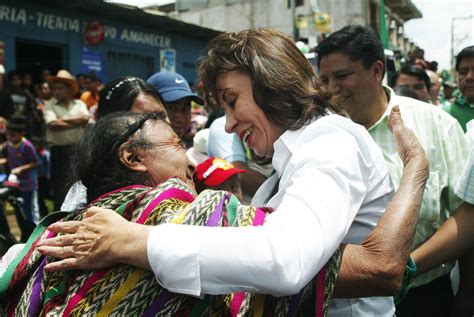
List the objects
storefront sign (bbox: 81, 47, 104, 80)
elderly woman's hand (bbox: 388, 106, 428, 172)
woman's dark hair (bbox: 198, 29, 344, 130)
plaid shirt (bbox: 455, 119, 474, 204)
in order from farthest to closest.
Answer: storefront sign (bbox: 81, 47, 104, 80), plaid shirt (bbox: 455, 119, 474, 204), elderly woman's hand (bbox: 388, 106, 428, 172), woman's dark hair (bbox: 198, 29, 344, 130)

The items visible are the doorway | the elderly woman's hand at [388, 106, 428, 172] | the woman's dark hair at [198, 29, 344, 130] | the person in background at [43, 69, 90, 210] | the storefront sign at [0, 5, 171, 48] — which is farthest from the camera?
the doorway

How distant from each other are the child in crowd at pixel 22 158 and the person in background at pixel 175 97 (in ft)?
12.4

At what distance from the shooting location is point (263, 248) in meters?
1.00

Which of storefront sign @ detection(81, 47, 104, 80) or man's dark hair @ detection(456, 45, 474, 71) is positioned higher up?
storefront sign @ detection(81, 47, 104, 80)

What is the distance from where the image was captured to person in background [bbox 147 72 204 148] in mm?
3100

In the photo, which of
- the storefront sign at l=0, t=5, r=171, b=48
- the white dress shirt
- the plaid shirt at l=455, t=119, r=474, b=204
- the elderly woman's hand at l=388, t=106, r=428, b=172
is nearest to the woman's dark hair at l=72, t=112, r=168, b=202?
the white dress shirt

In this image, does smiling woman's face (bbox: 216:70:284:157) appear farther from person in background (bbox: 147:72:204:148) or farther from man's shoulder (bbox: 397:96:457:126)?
person in background (bbox: 147:72:204:148)

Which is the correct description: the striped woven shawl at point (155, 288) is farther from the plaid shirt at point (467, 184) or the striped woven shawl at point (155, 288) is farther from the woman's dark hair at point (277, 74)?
the plaid shirt at point (467, 184)

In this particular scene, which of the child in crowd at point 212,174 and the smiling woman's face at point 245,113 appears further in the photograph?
the child in crowd at point 212,174

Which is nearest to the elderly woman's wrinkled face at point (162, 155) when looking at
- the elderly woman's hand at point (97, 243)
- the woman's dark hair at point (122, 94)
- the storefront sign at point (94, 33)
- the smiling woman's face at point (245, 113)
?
the smiling woman's face at point (245, 113)

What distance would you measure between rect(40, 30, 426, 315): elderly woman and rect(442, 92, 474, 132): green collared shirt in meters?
2.42

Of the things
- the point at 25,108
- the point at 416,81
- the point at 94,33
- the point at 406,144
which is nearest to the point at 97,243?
the point at 406,144

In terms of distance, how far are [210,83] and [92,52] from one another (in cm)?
1100

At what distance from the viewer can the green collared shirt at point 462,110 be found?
388 cm
